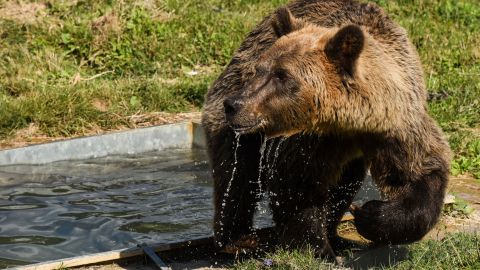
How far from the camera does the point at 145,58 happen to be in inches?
447

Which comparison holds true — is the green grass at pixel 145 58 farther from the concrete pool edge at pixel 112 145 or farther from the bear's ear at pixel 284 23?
the bear's ear at pixel 284 23

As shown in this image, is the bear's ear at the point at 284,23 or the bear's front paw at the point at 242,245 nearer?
the bear's ear at the point at 284,23

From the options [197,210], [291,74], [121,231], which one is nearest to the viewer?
[291,74]

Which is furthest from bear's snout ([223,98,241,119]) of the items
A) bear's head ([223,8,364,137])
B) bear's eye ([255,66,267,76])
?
bear's eye ([255,66,267,76])

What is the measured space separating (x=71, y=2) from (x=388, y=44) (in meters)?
7.48

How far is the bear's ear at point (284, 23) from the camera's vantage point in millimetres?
5797

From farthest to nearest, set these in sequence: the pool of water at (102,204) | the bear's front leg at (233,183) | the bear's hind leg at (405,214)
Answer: the pool of water at (102,204), the bear's front leg at (233,183), the bear's hind leg at (405,214)

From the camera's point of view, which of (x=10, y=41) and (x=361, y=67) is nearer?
(x=361, y=67)

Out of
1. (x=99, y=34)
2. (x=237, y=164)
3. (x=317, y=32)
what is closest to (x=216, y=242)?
(x=237, y=164)

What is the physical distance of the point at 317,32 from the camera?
5680 mm

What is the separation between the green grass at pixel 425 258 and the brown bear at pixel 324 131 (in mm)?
162

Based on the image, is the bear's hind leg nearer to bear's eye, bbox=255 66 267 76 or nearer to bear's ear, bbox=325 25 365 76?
bear's ear, bbox=325 25 365 76

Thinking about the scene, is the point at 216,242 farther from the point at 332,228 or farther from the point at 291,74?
the point at 291,74

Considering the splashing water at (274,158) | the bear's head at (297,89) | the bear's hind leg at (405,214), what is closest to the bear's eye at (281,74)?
the bear's head at (297,89)
